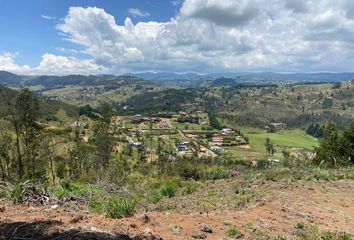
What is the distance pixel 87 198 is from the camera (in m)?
10.9

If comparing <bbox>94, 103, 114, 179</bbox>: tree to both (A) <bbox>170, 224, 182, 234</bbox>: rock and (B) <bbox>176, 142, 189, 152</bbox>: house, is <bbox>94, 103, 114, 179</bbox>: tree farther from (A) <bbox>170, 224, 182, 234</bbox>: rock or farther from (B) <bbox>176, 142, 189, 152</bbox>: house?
A: (B) <bbox>176, 142, 189, 152</bbox>: house

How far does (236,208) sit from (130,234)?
13.9 ft

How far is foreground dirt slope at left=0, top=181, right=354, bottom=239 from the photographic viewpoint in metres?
7.38

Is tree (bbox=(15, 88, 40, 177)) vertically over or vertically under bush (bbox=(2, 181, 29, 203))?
under

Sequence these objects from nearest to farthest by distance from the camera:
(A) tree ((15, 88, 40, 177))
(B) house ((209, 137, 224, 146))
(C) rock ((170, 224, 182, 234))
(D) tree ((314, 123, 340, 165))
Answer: (C) rock ((170, 224, 182, 234))
(D) tree ((314, 123, 340, 165))
(A) tree ((15, 88, 40, 177))
(B) house ((209, 137, 224, 146))

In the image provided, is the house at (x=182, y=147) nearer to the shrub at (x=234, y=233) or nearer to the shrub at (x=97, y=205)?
the shrub at (x=97, y=205)

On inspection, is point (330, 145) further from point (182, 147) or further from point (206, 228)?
point (182, 147)

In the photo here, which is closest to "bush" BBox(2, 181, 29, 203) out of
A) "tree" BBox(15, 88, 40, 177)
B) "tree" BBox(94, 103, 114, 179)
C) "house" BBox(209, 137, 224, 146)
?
"tree" BBox(15, 88, 40, 177)

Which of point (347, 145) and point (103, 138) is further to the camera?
point (103, 138)

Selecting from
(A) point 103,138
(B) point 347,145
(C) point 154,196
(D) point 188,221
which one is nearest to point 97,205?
(D) point 188,221

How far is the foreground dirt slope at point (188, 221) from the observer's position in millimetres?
7383

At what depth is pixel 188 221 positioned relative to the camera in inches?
348

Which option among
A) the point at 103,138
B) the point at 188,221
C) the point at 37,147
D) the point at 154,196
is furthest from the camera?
the point at 103,138

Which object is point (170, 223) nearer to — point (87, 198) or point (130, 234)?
point (130, 234)
